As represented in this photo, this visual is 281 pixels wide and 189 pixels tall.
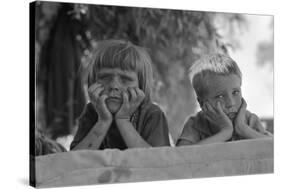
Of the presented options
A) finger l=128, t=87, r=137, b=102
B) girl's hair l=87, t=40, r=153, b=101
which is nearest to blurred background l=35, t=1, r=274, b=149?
girl's hair l=87, t=40, r=153, b=101

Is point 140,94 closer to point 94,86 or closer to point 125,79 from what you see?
point 125,79

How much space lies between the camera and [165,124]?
3.85 m

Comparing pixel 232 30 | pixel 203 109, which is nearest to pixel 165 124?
pixel 203 109

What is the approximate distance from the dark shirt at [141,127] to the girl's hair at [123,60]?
0.10 metres

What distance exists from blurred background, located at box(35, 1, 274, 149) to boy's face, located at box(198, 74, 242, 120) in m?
0.11

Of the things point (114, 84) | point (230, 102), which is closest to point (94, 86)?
point (114, 84)

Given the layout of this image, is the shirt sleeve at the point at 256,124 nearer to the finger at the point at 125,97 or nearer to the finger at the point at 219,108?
the finger at the point at 219,108

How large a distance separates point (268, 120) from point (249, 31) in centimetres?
65

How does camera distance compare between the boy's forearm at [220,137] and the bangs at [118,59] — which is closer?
the bangs at [118,59]

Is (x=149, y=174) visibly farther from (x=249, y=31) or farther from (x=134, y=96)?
(x=249, y=31)

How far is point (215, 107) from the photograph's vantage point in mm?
3953

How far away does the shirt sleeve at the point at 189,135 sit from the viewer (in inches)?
154

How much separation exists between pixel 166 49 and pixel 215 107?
0.55 metres

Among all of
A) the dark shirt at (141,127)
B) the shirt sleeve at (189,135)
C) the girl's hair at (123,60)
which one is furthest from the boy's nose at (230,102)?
the girl's hair at (123,60)
